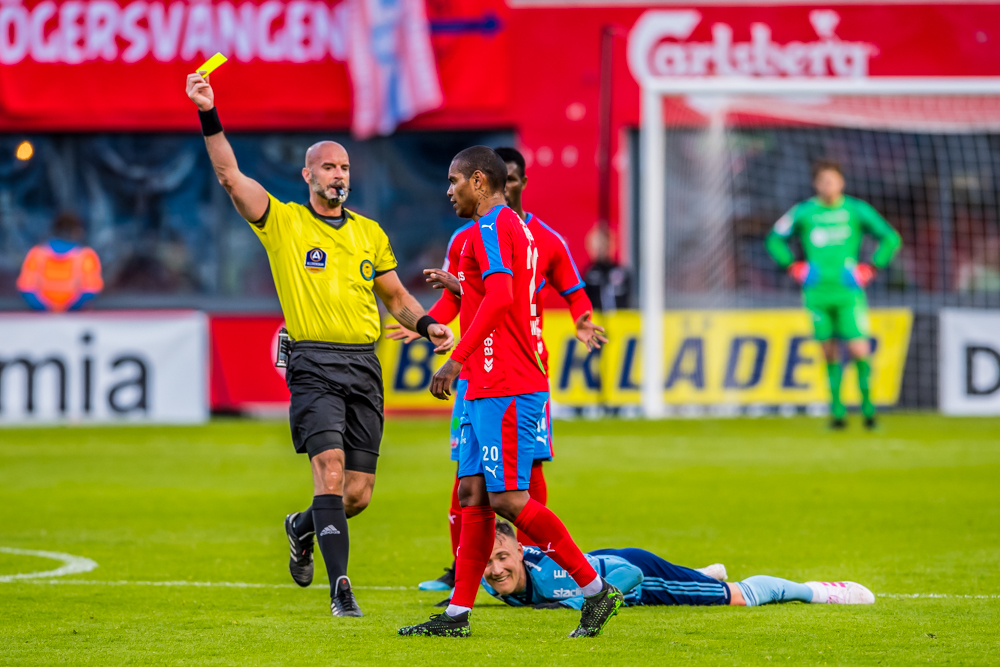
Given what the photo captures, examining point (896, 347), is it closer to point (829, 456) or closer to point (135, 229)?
point (829, 456)

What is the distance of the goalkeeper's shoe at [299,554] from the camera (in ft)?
22.7

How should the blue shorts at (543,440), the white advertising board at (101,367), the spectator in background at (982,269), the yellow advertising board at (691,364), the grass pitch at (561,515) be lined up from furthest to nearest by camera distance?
the spectator in background at (982,269) < the yellow advertising board at (691,364) < the white advertising board at (101,367) < the blue shorts at (543,440) < the grass pitch at (561,515)

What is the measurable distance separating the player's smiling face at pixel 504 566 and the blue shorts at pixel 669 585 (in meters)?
0.35

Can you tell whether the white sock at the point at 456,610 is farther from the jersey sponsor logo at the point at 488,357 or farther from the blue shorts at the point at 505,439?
the jersey sponsor logo at the point at 488,357

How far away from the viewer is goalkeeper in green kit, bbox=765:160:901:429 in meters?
15.3

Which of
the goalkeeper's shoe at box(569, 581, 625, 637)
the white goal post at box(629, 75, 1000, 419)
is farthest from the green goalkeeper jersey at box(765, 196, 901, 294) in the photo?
the goalkeeper's shoe at box(569, 581, 625, 637)

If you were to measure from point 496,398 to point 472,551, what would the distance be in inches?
24.3

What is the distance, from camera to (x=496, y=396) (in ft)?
19.2

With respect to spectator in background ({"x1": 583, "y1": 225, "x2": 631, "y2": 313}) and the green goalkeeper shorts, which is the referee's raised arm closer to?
the green goalkeeper shorts

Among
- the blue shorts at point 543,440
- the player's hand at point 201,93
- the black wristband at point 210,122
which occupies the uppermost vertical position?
the player's hand at point 201,93

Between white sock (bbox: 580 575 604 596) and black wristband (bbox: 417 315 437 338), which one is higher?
black wristband (bbox: 417 315 437 338)

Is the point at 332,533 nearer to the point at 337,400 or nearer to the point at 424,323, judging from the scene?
the point at 337,400

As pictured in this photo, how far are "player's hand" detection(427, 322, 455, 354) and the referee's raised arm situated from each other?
0.95 metres

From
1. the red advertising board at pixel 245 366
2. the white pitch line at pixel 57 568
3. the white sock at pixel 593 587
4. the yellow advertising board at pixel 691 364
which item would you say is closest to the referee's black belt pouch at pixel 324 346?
the white sock at pixel 593 587
